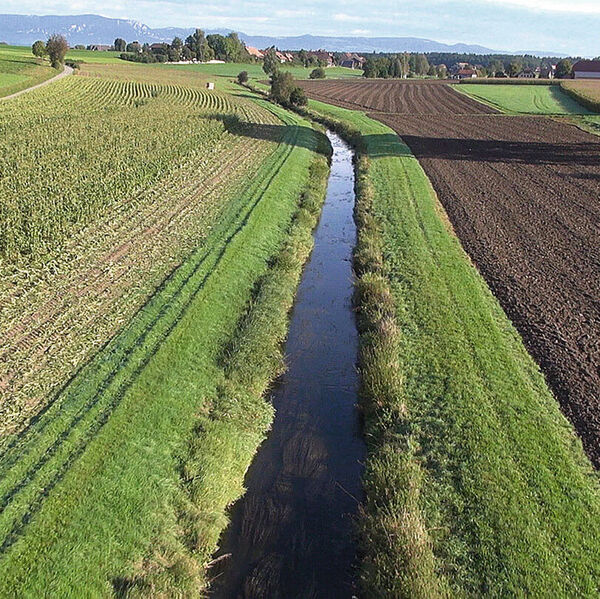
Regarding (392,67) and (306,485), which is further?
(392,67)

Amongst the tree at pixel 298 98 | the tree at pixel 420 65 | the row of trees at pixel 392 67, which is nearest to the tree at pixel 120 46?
the row of trees at pixel 392 67

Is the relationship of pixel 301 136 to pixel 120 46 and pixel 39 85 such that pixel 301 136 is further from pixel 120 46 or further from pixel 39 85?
pixel 120 46

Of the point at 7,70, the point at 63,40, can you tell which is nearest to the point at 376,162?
the point at 7,70

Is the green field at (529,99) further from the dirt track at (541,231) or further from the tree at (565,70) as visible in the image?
the tree at (565,70)

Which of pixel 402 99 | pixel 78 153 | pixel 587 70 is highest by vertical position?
pixel 587 70

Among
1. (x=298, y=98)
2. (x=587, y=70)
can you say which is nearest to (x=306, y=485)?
(x=298, y=98)

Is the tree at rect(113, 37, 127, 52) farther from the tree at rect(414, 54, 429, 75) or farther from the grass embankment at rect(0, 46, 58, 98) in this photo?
the grass embankment at rect(0, 46, 58, 98)

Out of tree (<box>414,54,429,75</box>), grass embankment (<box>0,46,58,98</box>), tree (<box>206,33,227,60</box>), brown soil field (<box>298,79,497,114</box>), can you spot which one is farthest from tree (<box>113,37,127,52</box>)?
brown soil field (<box>298,79,497,114</box>)
